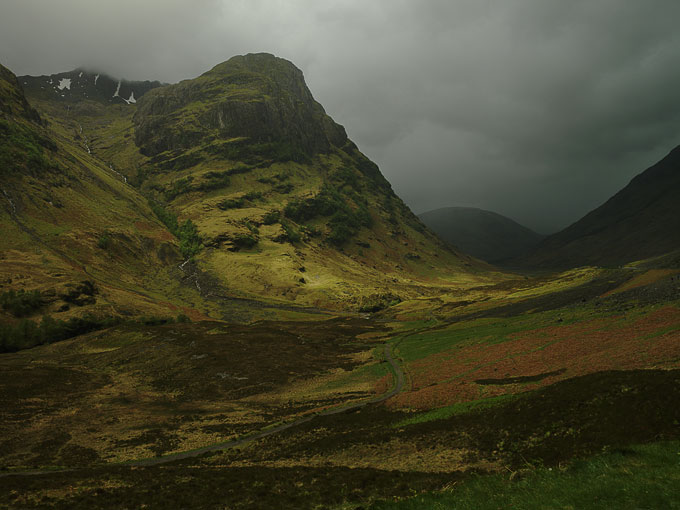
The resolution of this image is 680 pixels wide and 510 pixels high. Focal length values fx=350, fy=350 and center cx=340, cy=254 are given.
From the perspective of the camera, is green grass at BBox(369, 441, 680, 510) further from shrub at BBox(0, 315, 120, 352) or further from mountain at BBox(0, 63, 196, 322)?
mountain at BBox(0, 63, 196, 322)

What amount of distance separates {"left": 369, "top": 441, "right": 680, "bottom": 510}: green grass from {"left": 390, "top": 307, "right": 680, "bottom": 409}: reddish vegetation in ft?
52.2

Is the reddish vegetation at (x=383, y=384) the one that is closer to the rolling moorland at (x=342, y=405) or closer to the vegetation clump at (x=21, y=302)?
the rolling moorland at (x=342, y=405)

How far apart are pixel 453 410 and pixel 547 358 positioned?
18627mm

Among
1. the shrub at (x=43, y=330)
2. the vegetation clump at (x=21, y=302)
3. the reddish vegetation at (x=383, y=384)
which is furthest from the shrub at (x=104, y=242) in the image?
the reddish vegetation at (x=383, y=384)

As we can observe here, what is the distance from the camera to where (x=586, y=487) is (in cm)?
1364

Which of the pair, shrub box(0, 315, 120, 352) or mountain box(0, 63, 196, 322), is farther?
mountain box(0, 63, 196, 322)

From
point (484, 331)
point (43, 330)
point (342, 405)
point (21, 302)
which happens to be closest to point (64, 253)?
point (21, 302)

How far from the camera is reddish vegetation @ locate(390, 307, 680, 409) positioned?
33188mm

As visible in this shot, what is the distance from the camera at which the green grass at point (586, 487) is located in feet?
40.1

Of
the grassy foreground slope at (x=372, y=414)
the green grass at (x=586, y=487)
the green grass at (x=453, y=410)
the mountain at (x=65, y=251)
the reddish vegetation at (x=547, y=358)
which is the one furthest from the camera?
the mountain at (x=65, y=251)

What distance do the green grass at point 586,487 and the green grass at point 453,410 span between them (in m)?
14.0

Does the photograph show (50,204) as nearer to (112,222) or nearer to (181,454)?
(112,222)

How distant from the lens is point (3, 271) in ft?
362

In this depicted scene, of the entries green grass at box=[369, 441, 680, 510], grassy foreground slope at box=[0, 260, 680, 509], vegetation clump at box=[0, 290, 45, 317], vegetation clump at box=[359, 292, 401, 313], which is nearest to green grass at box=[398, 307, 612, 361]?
grassy foreground slope at box=[0, 260, 680, 509]
